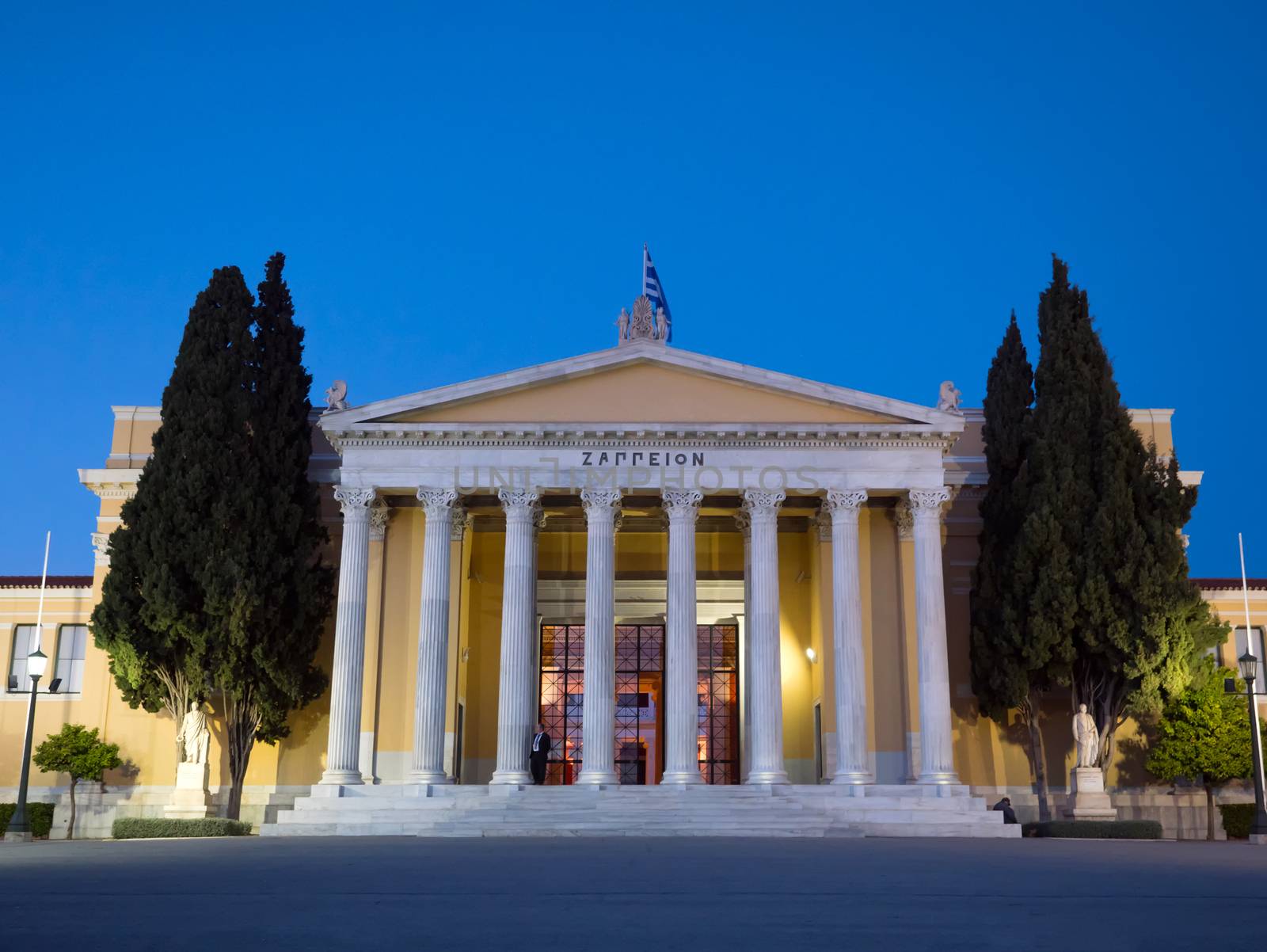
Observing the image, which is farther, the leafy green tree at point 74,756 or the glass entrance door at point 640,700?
the glass entrance door at point 640,700

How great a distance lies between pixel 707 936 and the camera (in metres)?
10.1

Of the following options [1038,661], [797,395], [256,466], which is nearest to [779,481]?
[797,395]

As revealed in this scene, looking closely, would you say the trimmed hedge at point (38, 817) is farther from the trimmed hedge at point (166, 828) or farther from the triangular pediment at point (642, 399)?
the triangular pediment at point (642, 399)

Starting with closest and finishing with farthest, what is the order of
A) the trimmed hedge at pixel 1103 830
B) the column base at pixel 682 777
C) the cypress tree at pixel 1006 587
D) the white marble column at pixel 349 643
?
the trimmed hedge at pixel 1103 830 < the column base at pixel 682 777 < the white marble column at pixel 349 643 < the cypress tree at pixel 1006 587

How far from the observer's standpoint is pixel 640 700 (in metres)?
39.4

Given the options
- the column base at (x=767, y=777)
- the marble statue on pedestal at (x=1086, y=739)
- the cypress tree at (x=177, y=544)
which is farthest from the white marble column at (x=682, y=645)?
the cypress tree at (x=177, y=544)

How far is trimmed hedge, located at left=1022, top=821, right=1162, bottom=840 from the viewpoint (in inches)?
1141

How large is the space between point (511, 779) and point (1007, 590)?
45.8 feet

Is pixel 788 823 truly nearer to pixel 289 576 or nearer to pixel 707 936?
pixel 289 576

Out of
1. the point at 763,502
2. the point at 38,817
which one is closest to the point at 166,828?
the point at 38,817

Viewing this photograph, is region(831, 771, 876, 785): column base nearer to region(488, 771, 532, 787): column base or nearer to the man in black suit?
the man in black suit

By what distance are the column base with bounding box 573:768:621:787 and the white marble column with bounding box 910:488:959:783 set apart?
7847 mm

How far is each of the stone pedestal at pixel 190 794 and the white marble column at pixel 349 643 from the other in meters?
2.92

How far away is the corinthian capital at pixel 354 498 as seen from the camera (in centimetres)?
3344
